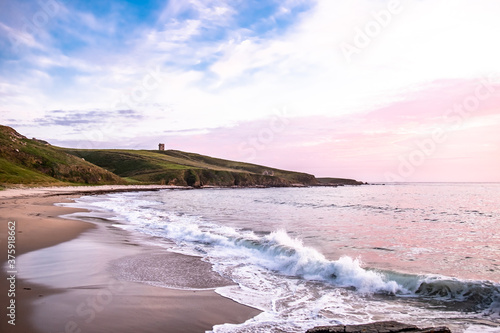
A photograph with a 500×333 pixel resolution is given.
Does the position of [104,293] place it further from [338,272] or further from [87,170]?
[87,170]

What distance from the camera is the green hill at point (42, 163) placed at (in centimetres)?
6688

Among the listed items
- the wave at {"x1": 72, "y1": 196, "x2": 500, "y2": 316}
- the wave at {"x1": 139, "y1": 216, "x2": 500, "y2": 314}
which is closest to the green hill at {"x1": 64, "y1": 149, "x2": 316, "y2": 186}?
the wave at {"x1": 72, "y1": 196, "x2": 500, "y2": 316}

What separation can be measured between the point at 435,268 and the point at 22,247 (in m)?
14.7

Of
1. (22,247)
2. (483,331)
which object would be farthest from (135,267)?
(483,331)

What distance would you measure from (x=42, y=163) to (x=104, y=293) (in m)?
81.5

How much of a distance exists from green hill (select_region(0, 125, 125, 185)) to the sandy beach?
2239 inches

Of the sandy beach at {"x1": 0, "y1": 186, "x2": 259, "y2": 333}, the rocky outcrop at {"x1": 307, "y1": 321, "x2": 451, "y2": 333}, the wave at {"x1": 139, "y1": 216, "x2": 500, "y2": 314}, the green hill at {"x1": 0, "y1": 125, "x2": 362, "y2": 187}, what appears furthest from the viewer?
the green hill at {"x1": 0, "y1": 125, "x2": 362, "y2": 187}

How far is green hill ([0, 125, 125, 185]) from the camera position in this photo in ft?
219

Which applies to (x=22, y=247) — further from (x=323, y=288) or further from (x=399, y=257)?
(x=399, y=257)

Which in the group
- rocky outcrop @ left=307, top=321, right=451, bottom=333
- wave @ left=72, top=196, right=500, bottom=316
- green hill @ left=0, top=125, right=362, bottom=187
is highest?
green hill @ left=0, top=125, right=362, bottom=187

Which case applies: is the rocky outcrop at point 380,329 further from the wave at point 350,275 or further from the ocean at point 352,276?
the wave at point 350,275

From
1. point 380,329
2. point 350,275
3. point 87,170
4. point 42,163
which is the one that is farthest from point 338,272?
point 87,170

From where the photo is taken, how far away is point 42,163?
248ft

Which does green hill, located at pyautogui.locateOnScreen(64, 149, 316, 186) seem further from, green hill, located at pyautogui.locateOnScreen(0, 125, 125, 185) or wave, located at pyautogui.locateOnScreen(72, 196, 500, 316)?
wave, located at pyautogui.locateOnScreen(72, 196, 500, 316)
